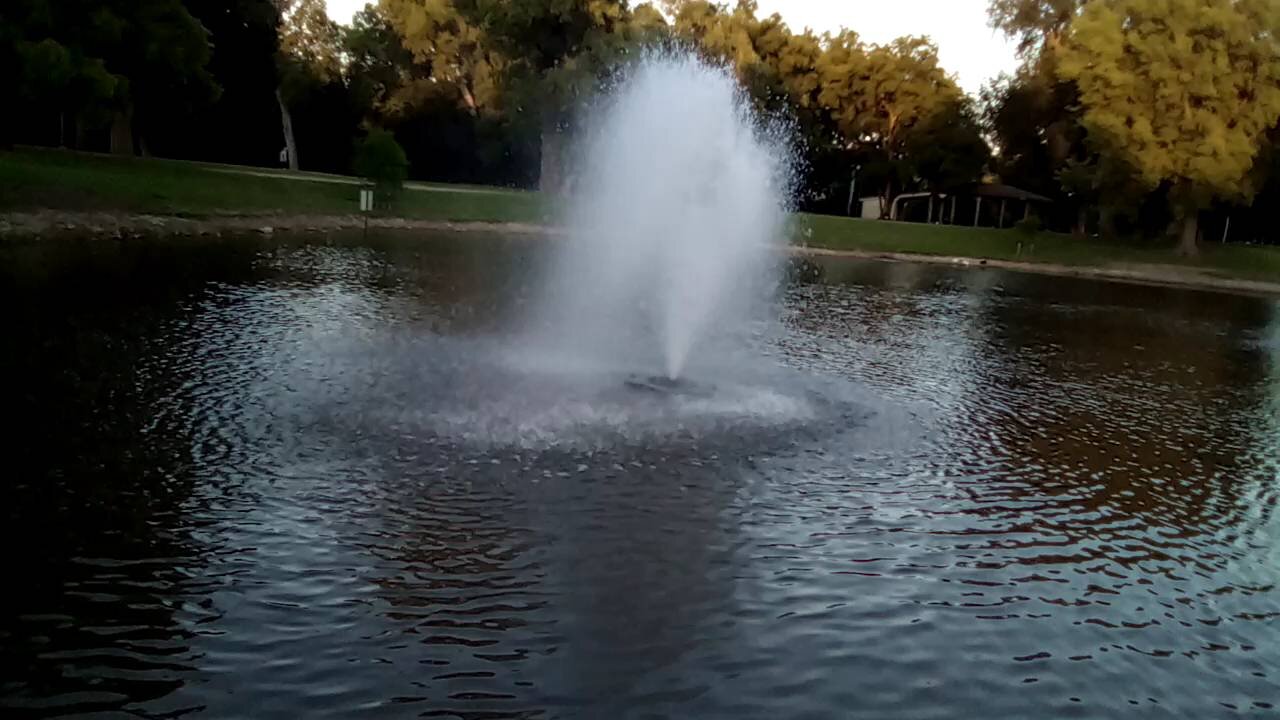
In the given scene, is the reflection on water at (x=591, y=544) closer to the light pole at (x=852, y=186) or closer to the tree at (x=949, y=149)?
the tree at (x=949, y=149)

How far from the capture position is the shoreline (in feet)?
101

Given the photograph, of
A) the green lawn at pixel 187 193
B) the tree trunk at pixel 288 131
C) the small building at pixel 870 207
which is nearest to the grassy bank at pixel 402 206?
the green lawn at pixel 187 193

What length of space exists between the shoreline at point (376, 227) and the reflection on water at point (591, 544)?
49.4 feet

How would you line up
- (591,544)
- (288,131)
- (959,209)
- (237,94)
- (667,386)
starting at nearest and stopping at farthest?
(591,544) → (667,386) → (237,94) → (288,131) → (959,209)

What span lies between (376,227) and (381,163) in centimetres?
283

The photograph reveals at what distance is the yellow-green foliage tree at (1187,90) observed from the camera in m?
49.3

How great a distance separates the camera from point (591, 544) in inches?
353

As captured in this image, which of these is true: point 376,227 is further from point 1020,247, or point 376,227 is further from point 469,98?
point 1020,247

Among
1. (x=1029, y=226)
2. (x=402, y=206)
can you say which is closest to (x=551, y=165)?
(x=402, y=206)

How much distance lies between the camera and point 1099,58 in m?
52.2

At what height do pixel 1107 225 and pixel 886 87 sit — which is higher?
pixel 886 87

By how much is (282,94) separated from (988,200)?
51.1 meters

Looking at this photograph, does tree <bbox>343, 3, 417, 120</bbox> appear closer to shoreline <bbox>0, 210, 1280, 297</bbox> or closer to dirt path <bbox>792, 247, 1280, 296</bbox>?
shoreline <bbox>0, 210, 1280, 297</bbox>

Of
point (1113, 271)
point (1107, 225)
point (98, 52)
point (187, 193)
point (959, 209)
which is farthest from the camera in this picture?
point (959, 209)
